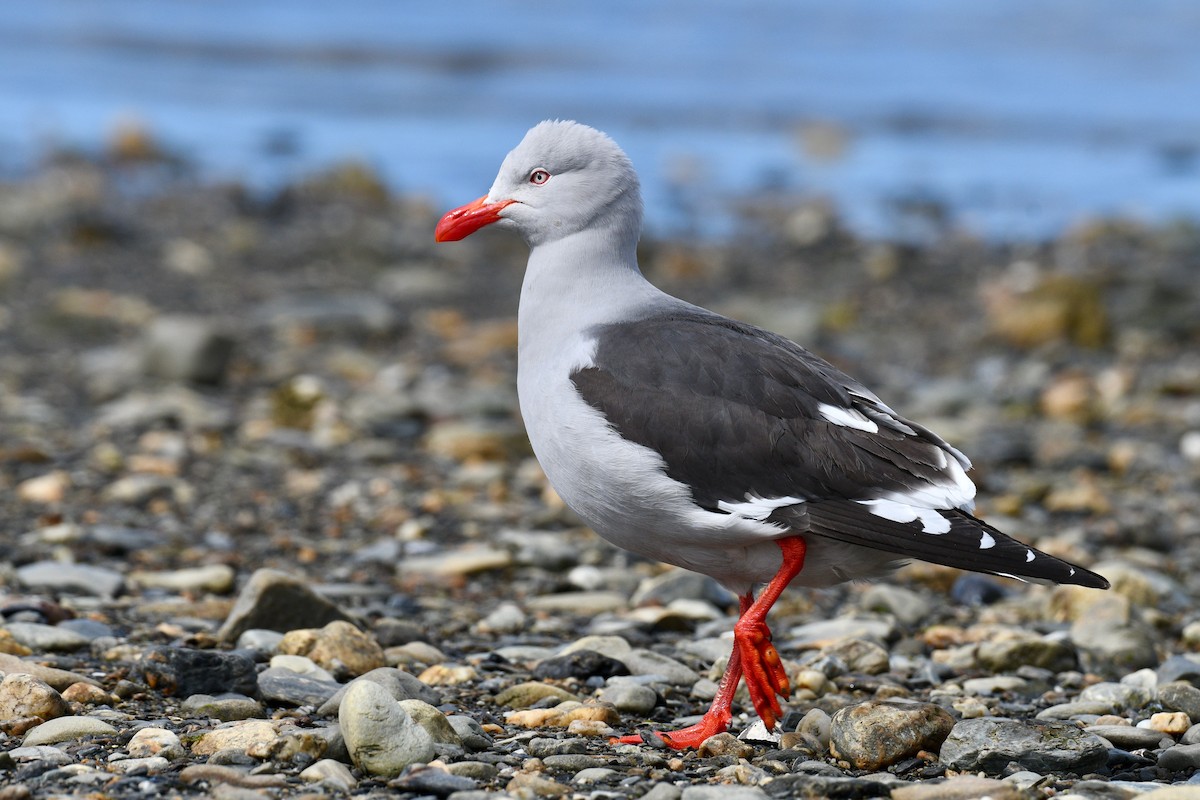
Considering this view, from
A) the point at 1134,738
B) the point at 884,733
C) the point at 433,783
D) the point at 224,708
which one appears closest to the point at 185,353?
the point at 224,708

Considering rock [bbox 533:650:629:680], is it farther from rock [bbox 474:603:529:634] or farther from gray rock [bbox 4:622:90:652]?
gray rock [bbox 4:622:90:652]

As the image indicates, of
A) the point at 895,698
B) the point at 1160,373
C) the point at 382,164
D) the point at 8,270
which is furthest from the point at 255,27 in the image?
the point at 895,698

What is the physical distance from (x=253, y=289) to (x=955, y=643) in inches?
316

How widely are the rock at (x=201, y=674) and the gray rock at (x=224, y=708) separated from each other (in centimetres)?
12

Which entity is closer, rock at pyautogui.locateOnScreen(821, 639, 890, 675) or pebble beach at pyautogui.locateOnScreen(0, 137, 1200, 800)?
pebble beach at pyautogui.locateOnScreen(0, 137, 1200, 800)

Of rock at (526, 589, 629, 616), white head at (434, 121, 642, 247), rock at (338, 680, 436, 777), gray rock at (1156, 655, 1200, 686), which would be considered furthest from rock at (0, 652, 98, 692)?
gray rock at (1156, 655, 1200, 686)

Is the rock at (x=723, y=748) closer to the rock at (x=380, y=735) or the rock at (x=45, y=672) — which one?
the rock at (x=380, y=735)

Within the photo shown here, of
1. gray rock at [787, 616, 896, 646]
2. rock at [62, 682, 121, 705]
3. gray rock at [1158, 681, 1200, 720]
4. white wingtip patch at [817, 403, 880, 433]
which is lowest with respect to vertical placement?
rock at [62, 682, 121, 705]

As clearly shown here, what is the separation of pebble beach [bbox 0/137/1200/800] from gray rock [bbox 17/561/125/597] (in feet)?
0.05

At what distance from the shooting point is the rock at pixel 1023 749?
13.0 ft

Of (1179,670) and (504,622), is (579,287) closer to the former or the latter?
(504,622)

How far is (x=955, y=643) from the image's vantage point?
560 centimetres

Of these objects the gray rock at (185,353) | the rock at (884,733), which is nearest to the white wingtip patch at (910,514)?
the rock at (884,733)

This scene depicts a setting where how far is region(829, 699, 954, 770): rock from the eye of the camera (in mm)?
4039
